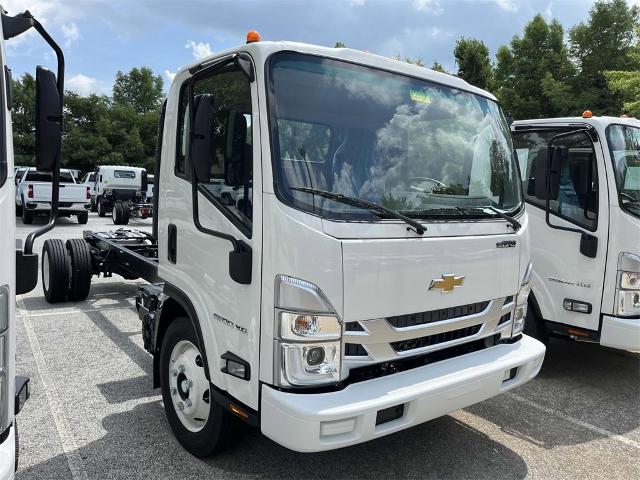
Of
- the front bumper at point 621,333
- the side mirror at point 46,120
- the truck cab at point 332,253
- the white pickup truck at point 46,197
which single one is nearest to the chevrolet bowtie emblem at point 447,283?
the truck cab at point 332,253

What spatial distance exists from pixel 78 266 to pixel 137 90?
48.5 metres

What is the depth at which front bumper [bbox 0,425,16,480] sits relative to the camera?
6.33 feet

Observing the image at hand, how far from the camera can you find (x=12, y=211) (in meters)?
2.15

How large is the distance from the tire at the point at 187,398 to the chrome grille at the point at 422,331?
966mm

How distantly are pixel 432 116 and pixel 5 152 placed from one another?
2.32 metres

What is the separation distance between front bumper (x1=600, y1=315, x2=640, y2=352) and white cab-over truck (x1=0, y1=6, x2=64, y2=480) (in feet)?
14.2

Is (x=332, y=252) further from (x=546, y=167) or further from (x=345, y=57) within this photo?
(x=546, y=167)

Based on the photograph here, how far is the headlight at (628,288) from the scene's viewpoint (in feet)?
14.6

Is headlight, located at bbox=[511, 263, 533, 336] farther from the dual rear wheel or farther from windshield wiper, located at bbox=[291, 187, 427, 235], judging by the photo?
the dual rear wheel

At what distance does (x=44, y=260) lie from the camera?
6.99 m

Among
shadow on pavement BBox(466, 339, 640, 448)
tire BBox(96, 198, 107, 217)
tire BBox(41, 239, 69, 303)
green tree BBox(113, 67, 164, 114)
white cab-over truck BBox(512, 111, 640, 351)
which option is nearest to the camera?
shadow on pavement BBox(466, 339, 640, 448)

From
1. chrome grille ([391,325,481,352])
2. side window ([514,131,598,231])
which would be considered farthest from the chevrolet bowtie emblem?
side window ([514,131,598,231])

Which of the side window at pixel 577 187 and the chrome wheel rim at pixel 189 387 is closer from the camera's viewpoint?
the chrome wheel rim at pixel 189 387

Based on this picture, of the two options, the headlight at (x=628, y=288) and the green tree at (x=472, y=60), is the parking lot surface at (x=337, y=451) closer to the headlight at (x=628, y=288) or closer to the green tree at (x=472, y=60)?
the headlight at (x=628, y=288)
